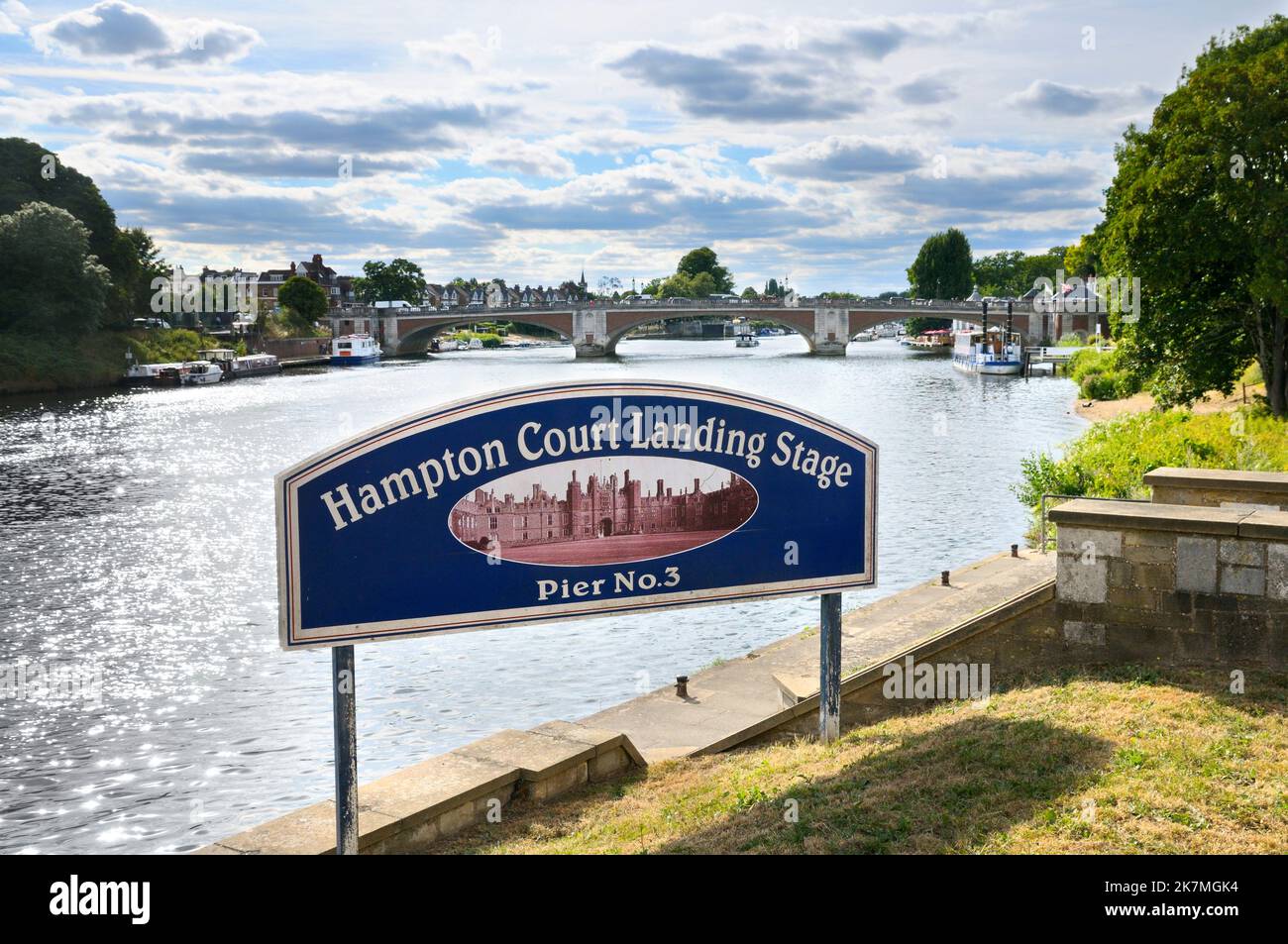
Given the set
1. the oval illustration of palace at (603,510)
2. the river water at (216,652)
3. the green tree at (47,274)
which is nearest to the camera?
the oval illustration of palace at (603,510)

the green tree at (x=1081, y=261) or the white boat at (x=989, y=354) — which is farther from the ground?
the green tree at (x=1081, y=261)

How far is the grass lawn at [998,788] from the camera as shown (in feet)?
22.4

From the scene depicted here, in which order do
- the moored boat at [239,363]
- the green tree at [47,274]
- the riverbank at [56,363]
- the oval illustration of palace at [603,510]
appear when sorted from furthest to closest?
1. the moored boat at [239,363]
2. the green tree at [47,274]
3. the riverbank at [56,363]
4. the oval illustration of palace at [603,510]

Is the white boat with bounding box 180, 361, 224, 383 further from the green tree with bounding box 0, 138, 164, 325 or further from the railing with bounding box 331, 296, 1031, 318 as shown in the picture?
the railing with bounding box 331, 296, 1031, 318

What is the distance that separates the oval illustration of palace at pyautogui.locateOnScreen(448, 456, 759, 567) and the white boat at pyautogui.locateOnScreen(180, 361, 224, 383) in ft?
274

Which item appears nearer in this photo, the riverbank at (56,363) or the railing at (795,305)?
the riverbank at (56,363)

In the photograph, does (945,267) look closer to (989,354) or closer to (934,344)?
(934,344)

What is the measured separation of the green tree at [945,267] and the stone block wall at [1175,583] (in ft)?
526

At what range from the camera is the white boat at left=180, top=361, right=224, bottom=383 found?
85500mm

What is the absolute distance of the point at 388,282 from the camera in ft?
541

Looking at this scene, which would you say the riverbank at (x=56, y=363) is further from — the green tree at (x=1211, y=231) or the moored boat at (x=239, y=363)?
the green tree at (x=1211, y=231)

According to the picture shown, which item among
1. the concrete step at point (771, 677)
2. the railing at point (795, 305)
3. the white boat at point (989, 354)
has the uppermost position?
the railing at point (795, 305)

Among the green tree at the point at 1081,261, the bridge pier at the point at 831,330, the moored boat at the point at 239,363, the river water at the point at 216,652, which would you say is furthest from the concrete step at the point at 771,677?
the bridge pier at the point at 831,330
